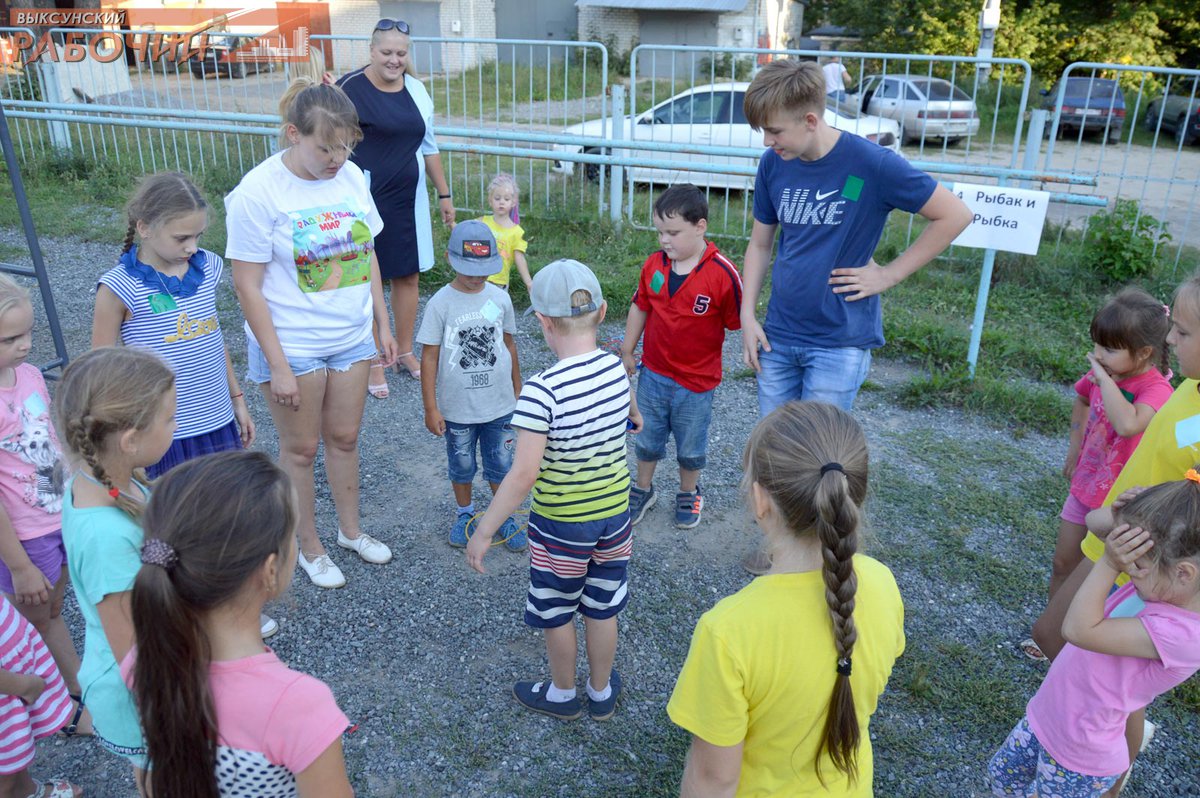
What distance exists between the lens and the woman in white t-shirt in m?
2.88

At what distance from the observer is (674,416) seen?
3.82m

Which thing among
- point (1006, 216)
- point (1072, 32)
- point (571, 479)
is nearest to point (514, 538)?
point (571, 479)

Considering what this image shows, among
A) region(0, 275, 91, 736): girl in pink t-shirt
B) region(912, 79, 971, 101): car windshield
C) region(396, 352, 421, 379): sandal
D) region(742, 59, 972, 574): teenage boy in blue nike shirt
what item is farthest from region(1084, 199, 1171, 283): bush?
region(0, 275, 91, 736): girl in pink t-shirt

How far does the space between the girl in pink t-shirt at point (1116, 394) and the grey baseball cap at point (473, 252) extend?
2116mm

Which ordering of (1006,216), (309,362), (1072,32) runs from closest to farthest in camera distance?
(309,362) < (1006,216) < (1072,32)

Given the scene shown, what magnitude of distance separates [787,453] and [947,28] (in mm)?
24629

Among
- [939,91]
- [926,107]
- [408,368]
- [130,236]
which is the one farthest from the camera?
[939,91]

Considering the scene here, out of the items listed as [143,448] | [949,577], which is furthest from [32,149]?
[949,577]

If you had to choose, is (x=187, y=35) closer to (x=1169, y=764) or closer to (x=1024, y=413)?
(x=1024, y=413)

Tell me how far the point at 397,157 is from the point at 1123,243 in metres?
→ 5.49

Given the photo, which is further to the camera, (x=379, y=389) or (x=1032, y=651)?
(x=379, y=389)

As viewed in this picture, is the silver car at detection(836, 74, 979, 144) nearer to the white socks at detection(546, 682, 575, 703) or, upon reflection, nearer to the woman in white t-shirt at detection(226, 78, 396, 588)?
the woman in white t-shirt at detection(226, 78, 396, 588)

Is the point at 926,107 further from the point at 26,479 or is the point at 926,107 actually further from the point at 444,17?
the point at 444,17

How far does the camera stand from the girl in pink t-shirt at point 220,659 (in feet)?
4.66
